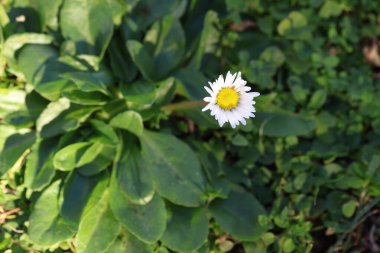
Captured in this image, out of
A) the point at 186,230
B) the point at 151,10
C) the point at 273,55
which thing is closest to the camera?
the point at 186,230

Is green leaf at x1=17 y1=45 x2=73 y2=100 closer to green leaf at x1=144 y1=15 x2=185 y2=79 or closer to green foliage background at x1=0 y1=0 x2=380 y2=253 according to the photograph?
green foliage background at x1=0 y1=0 x2=380 y2=253

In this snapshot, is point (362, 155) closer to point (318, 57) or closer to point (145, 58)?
point (318, 57)

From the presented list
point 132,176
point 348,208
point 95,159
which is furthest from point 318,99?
point 95,159

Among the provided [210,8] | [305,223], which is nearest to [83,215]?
[305,223]

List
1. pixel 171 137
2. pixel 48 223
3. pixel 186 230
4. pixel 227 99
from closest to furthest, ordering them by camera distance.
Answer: pixel 227 99
pixel 48 223
pixel 186 230
pixel 171 137

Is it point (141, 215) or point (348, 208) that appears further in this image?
point (348, 208)

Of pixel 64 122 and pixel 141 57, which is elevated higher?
pixel 141 57

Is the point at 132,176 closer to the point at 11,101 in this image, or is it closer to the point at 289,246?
the point at 11,101

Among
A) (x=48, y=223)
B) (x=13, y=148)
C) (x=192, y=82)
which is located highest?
(x=192, y=82)
